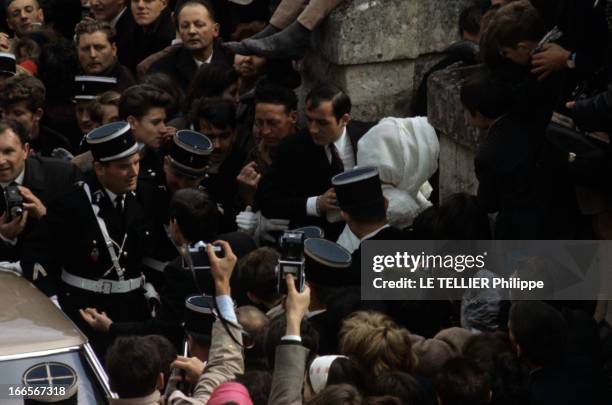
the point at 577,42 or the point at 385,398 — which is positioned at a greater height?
the point at 577,42

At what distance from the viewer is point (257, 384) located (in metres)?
4.88

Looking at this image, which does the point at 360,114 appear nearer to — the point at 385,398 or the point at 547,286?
the point at 547,286

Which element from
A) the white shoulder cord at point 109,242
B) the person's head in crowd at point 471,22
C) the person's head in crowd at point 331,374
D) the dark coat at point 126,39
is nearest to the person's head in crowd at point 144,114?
the white shoulder cord at point 109,242

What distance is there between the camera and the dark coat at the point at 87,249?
6.78 m

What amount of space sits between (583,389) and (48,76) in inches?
210

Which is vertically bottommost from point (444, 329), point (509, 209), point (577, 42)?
point (444, 329)

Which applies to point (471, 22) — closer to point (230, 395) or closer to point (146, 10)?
point (146, 10)

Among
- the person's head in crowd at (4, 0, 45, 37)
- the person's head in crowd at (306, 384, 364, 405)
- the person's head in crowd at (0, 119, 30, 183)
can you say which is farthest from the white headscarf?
the person's head in crowd at (4, 0, 45, 37)

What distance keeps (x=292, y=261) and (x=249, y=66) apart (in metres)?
3.35

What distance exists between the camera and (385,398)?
4.57m

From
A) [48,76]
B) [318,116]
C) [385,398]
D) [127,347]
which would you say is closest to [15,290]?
[127,347]

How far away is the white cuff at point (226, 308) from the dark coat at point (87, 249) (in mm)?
1603

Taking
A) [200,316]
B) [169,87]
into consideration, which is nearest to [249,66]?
[169,87]

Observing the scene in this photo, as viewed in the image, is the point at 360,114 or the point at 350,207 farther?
the point at 360,114
